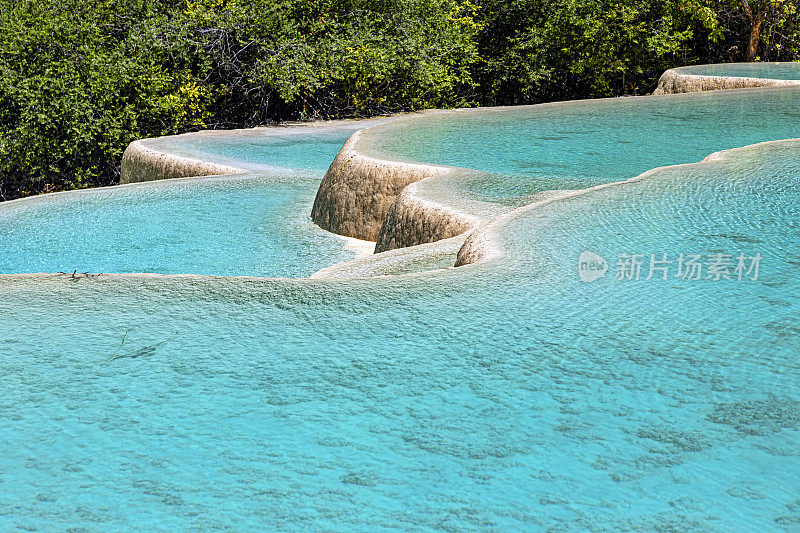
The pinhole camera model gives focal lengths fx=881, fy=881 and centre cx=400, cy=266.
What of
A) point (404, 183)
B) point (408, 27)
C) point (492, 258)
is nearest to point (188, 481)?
point (492, 258)

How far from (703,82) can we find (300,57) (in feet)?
15.5

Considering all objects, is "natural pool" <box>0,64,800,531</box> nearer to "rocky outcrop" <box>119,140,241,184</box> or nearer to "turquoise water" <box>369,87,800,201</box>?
"turquoise water" <box>369,87,800,201</box>

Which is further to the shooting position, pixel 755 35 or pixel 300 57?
pixel 755 35

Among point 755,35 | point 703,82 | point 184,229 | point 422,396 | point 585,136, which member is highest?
point 755,35

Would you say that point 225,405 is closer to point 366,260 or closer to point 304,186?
point 366,260

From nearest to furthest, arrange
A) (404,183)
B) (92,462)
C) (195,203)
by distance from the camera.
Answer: (92,462), (404,183), (195,203)

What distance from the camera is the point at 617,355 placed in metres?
2.28

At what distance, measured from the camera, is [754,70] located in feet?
33.7

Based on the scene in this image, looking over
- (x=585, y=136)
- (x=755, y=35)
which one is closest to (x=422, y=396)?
(x=585, y=136)

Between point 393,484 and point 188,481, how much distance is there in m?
0.41

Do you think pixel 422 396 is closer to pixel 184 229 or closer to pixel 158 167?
pixel 184 229

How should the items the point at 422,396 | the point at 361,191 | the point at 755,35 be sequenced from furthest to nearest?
the point at 755,35
the point at 361,191
the point at 422,396

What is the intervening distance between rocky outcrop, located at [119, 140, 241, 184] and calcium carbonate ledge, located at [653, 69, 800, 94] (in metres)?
4.99

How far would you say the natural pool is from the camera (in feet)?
5.45
